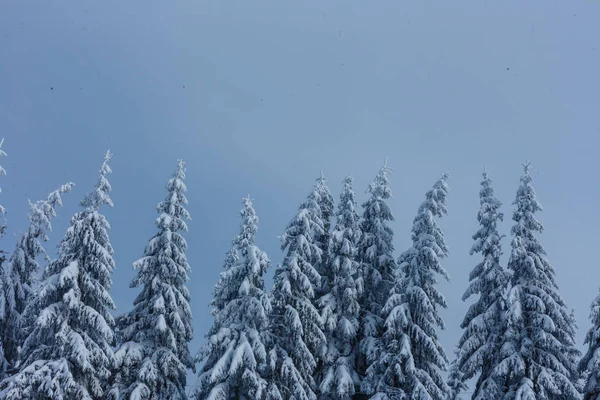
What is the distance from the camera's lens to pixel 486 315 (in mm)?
27641

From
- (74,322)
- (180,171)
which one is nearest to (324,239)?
(180,171)

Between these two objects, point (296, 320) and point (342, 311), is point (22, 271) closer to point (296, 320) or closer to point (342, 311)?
point (296, 320)

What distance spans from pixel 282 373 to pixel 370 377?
14.9ft

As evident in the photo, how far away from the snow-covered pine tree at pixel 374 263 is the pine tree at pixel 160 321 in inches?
379

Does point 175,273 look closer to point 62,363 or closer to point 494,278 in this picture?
point 62,363

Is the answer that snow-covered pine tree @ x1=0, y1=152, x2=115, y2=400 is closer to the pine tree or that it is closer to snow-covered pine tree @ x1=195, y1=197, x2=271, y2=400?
the pine tree

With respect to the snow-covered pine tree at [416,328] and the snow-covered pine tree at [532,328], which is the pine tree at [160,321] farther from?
the snow-covered pine tree at [532,328]

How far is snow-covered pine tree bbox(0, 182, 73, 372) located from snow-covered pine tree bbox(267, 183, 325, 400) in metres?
13.4

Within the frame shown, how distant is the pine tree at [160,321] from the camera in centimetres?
2638

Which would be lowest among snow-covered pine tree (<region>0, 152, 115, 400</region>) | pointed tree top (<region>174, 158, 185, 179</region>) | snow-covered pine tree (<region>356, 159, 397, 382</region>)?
snow-covered pine tree (<region>0, 152, 115, 400</region>)

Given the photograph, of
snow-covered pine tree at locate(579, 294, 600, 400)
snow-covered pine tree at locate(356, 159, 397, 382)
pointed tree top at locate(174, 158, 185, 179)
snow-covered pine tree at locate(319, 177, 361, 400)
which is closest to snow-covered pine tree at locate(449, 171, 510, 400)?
snow-covered pine tree at locate(579, 294, 600, 400)

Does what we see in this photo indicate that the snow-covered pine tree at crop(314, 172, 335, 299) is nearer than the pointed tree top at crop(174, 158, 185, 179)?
No

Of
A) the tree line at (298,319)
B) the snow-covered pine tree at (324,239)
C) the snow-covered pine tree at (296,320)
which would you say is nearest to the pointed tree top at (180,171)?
the tree line at (298,319)

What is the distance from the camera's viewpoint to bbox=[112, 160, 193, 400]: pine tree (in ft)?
86.5
